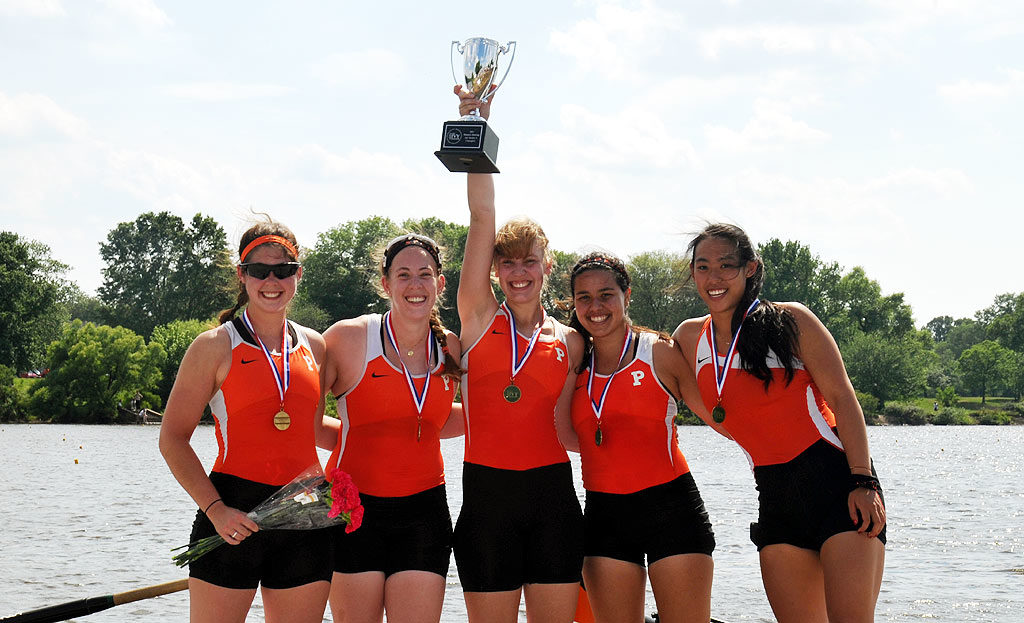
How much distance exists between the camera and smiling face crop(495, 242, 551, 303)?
5.59 meters

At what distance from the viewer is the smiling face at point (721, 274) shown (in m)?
5.36

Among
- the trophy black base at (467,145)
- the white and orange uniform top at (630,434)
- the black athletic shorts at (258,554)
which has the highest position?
the trophy black base at (467,145)

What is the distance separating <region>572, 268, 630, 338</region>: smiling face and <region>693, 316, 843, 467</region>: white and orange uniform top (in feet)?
2.45

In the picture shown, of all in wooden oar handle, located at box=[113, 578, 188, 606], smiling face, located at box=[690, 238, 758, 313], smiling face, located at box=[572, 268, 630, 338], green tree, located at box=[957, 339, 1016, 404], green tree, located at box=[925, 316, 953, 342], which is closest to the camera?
smiling face, located at box=[690, 238, 758, 313]

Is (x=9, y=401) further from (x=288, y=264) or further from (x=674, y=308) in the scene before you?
(x=288, y=264)

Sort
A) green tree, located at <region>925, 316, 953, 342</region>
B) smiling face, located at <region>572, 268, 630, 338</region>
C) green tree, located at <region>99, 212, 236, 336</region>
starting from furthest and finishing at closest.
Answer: green tree, located at <region>925, 316, 953, 342</region>, green tree, located at <region>99, 212, 236, 336</region>, smiling face, located at <region>572, 268, 630, 338</region>

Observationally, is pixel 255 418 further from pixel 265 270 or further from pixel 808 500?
pixel 808 500

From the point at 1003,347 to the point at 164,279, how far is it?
92574 millimetres

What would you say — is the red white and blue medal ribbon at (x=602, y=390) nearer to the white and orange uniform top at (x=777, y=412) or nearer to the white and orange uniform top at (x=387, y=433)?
the white and orange uniform top at (x=777, y=412)

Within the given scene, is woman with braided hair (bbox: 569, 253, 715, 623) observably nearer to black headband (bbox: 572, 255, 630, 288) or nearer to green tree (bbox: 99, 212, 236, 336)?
black headband (bbox: 572, 255, 630, 288)

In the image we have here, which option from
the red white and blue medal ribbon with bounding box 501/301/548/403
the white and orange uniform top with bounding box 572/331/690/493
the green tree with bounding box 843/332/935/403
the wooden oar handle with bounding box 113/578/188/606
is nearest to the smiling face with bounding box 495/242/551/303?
the red white and blue medal ribbon with bounding box 501/301/548/403

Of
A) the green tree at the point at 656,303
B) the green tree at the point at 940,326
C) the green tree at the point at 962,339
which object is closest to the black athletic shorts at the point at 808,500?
the green tree at the point at 656,303

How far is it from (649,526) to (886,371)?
71.8 meters

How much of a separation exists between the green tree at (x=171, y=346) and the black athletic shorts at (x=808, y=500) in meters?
54.7
